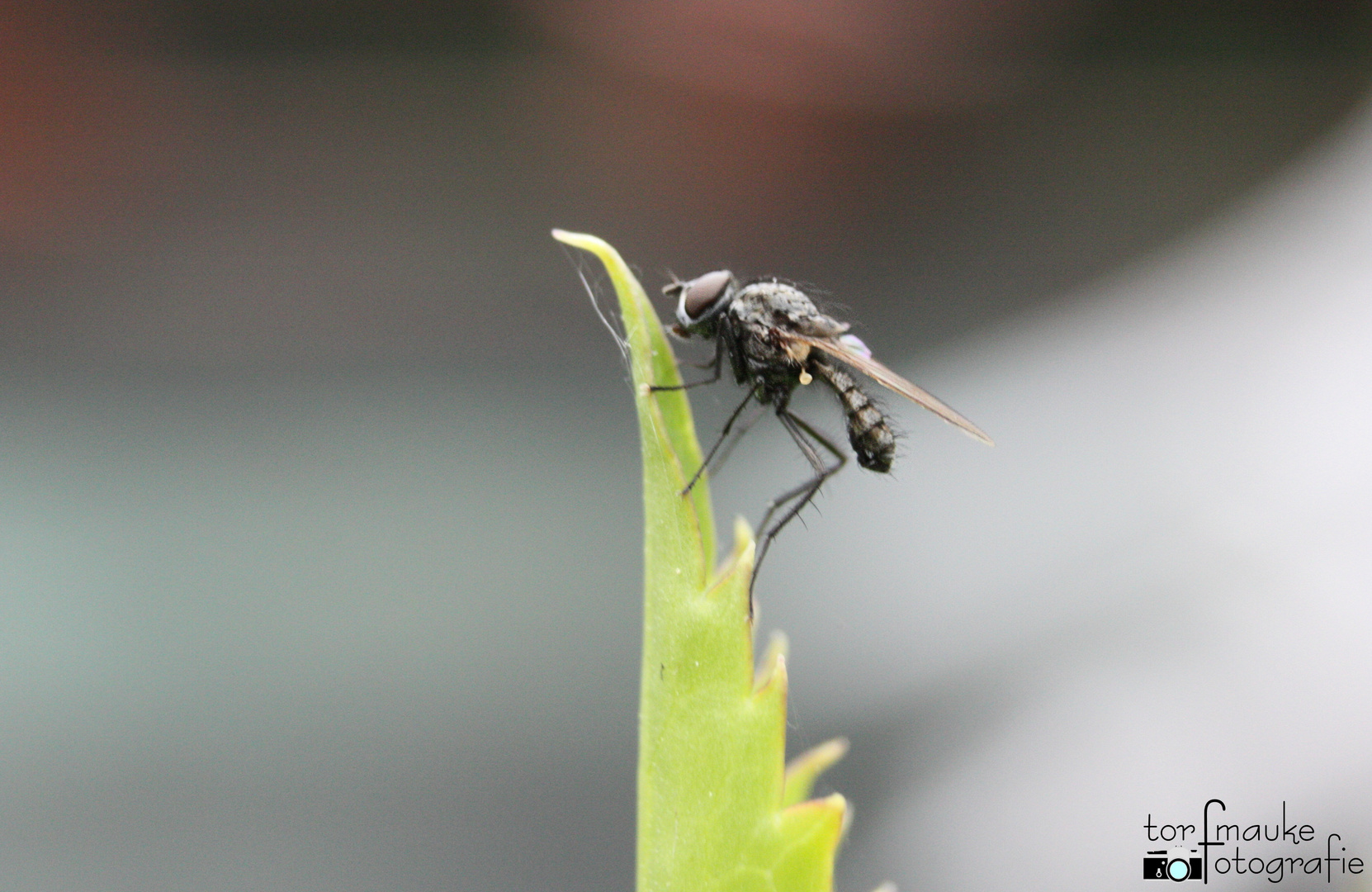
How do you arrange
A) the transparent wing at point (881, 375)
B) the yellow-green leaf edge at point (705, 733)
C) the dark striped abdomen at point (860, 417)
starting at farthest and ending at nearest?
1. the dark striped abdomen at point (860, 417)
2. the transparent wing at point (881, 375)
3. the yellow-green leaf edge at point (705, 733)

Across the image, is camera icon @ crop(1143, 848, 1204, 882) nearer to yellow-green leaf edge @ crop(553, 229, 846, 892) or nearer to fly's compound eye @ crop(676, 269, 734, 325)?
fly's compound eye @ crop(676, 269, 734, 325)

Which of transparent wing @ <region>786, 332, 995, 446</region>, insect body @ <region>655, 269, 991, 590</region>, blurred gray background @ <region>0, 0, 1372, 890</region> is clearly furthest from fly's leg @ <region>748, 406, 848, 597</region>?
blurred gray background @ <region>0, 0, 1372, 890</region>

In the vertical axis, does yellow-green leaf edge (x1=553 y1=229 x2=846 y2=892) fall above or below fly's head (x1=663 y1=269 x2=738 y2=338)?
below

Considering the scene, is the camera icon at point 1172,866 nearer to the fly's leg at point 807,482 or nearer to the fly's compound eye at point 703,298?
the fly's leg at point 807,482

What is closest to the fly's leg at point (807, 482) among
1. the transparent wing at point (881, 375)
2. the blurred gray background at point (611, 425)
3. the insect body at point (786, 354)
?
Answer: the insect body at point (786, 354)

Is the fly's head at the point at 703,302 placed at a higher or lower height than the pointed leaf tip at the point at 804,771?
higher

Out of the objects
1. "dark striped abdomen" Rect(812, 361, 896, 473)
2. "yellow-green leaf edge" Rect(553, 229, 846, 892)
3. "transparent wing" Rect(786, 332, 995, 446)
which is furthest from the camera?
"dark striped abdomen" Rect(812, 361, 896, 473)

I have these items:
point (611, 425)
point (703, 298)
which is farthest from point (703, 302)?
point (611, 425)

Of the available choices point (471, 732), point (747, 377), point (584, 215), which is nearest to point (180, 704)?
point (471, 732)
